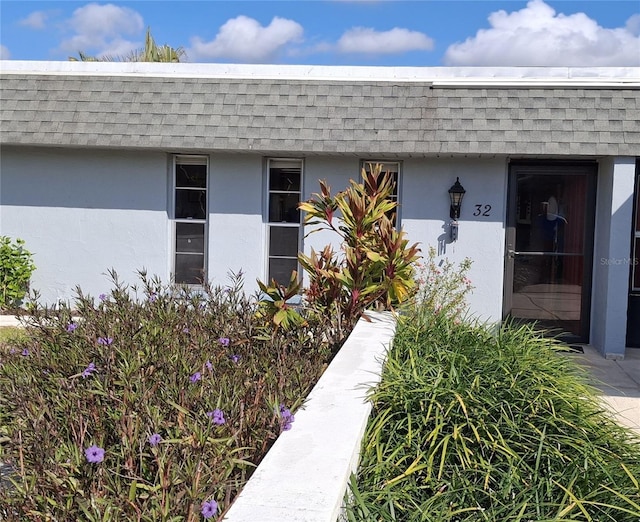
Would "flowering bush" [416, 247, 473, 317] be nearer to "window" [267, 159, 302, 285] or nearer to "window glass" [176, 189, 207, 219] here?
"window" [267, 159, 302, 285]

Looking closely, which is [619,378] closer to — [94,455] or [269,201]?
[269,201]

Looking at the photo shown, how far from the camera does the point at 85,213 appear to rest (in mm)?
9023

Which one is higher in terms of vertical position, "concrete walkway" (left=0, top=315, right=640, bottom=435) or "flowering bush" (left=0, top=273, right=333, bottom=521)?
"flowering bush" (left=0, top=273, right=333, bottom=521)

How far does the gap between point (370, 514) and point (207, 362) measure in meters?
1.31

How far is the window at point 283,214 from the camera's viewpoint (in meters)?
8.84

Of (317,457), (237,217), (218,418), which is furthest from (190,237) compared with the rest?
(317,457)

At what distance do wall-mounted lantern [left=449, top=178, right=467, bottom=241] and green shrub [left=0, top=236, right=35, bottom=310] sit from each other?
570 centimetres

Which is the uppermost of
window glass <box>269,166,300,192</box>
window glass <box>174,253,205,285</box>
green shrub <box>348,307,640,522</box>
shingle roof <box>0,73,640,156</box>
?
shingle roof <box>0,73,640,156</box>

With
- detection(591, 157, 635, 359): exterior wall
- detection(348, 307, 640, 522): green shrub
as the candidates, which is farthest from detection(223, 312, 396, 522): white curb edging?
detection(591, 157, 635, 359): exterior wall

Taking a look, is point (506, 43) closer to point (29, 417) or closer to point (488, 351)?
point (488, 351)

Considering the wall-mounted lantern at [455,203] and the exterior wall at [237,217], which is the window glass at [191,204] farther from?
the wall-mounted lantern at [455,203]

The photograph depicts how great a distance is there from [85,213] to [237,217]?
2142 millimetres

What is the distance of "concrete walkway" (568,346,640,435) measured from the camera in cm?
558

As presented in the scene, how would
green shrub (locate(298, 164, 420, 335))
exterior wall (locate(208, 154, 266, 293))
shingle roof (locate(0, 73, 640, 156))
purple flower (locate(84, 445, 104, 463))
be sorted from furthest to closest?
exterior wall (locate(208, 154, 266, 293)) → shingle roof (locate(0, 73, 640, 156)) → green shrub (locate(298, 164, 420, 335)) → purple flower (locate(84, 445, 104, 463))
